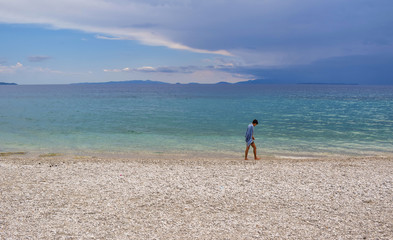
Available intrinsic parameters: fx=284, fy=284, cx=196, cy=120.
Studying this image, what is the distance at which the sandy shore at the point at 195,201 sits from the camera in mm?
7668

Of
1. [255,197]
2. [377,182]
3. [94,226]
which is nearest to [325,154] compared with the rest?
[377,182]

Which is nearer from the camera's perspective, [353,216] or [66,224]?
[66,224]

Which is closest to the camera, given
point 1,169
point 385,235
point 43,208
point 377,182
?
point 385,235

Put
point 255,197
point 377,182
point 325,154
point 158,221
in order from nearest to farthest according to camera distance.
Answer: point 158,221 → point 255,197 → point 377,182 → point 325,154

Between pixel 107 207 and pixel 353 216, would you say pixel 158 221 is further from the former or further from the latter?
pixel 353 216

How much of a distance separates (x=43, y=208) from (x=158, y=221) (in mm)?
3856

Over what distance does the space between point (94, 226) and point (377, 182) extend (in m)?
11.3

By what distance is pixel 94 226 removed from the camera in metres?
7.87

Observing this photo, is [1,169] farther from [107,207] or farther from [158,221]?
[158,221]

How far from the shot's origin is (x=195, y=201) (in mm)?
9750

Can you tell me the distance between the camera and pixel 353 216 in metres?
8.67

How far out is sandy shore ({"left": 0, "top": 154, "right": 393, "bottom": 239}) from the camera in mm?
7668

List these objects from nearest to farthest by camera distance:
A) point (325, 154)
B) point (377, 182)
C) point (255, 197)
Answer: point (255, 197) < point (377, 182) < point (325, 154)

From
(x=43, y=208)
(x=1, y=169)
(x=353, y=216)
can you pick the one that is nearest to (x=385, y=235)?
(x=353, y=216)
